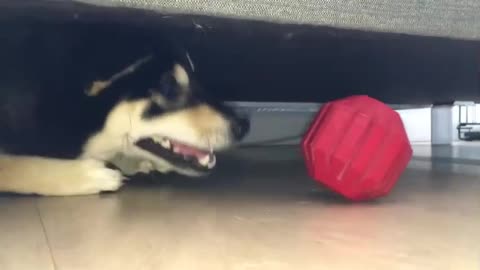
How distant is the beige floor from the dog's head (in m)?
0.07

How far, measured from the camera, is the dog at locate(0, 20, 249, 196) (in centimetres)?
116

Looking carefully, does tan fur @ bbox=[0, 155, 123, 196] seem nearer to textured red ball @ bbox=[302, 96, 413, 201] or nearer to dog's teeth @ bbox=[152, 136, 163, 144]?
dog's teeth @ bbox=[152, 136, 163, 144]

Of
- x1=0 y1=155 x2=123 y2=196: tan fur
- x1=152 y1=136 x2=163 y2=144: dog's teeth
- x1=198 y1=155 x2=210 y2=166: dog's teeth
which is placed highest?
x1=0 y1=155 x2=123 y2=196: tan fur

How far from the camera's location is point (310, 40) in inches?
43.6

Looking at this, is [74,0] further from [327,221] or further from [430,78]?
[430,78]

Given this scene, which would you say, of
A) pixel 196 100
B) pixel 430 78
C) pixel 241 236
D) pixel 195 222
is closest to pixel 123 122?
pixel 196 100

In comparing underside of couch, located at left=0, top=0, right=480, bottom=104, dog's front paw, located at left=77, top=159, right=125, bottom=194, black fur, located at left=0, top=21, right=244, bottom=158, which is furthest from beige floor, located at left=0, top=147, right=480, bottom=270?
underside of couch, located at left=0, top=0, right=480, bottom=104

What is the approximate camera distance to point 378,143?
3.60 ft

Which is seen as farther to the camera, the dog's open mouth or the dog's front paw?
the dog's open mouth

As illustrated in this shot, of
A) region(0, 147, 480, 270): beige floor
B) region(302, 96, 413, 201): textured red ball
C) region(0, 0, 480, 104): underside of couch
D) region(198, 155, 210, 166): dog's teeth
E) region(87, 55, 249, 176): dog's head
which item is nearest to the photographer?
→ region(0, 147, 480, 270): beige floor

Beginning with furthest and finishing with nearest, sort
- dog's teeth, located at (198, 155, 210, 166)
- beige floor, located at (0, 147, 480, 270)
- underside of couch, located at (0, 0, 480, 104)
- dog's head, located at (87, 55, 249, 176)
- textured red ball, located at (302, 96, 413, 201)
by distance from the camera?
dog's teeth, located at (198, 155, 210, 166) < dog's head, located at (87, 55, 249, 176) < textured red ball, located at (302, 96, 413, 201) < underside of couch, located at (0, 0, 480, 104) < beige floor, located at (0, 147, 480, 270)

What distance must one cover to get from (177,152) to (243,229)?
1.77ft

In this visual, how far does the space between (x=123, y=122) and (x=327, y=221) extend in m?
0.53

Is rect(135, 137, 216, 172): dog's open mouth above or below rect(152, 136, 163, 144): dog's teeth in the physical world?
below
